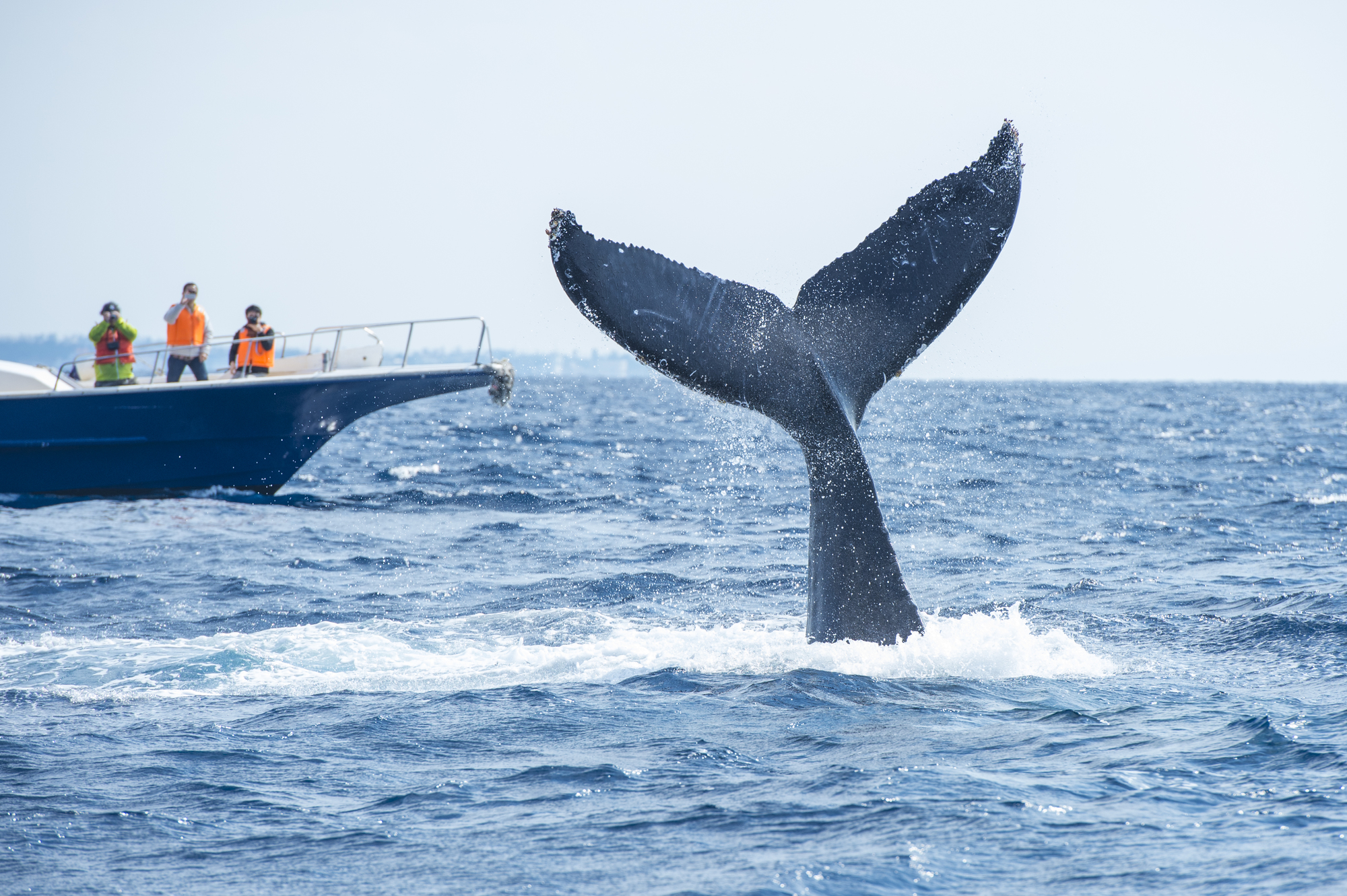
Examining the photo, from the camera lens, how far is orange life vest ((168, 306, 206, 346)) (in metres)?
17.1

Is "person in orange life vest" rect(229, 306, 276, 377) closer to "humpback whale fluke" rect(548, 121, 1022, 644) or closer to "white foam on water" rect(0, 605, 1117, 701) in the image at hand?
"white foam on water" rect(0, 605, 1117, 701)

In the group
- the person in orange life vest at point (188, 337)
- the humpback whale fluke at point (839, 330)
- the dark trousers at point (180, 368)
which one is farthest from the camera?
the dark trousers at point (180, 368)

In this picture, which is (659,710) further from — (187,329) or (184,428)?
(187,329)

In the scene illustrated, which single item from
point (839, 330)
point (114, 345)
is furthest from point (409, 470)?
point (839, 330)

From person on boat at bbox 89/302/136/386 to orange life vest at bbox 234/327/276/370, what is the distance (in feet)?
4.45

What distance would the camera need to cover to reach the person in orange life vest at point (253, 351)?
17.8 metres

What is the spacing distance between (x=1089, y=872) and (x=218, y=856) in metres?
3.10

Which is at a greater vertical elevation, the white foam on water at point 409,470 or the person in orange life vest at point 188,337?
the person in orange life vest at point 188,337

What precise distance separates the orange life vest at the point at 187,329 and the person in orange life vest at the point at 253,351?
551mm

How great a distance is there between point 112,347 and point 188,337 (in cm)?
97

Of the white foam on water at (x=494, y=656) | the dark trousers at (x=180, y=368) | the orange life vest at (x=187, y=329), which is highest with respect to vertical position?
the orange life vest at (x=187, y=329)

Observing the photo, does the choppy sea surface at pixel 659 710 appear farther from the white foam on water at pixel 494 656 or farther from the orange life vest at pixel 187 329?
the orange life vest at pixel 187 329

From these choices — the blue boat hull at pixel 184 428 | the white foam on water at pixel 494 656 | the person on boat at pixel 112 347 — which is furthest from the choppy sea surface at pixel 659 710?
the person on boat at pixel 112 347

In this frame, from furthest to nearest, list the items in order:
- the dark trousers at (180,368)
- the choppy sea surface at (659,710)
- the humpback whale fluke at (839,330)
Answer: the dark trousers at (180,368) → the humpback whale fluke at (839,330) → the choppy sea surface at (659,710)
